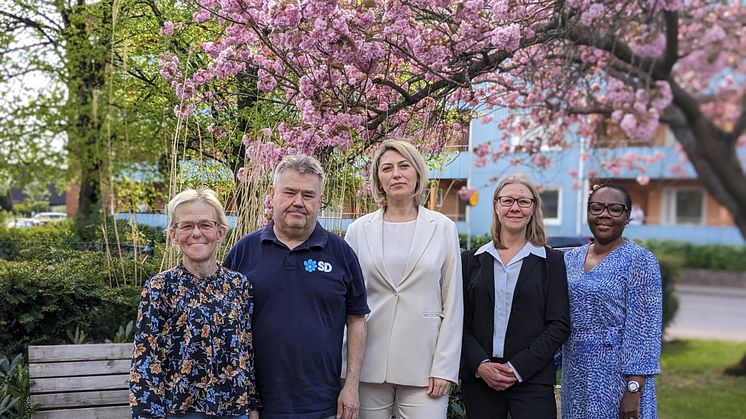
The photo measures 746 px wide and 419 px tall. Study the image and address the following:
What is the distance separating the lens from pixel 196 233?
6.86 feet

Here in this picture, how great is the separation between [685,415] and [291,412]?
4.52m

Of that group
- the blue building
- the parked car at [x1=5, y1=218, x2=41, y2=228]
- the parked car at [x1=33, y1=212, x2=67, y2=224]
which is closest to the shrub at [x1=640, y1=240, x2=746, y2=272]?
the blue building

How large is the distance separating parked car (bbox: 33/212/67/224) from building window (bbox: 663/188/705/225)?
9.86 meters

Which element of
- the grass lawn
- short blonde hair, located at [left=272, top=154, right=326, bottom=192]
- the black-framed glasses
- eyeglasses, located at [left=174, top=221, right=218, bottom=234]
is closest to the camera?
eyeglasses, located at [left=174, top=221, right=218, bottom=234]

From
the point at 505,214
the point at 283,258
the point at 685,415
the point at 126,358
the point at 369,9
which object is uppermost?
the point at 369,9

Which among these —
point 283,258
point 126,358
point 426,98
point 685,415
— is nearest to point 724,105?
point 283,258

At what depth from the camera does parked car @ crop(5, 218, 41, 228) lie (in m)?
9.64

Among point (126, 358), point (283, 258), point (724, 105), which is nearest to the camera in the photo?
point (724, 105)

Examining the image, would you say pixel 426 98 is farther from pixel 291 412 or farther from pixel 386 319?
pixel 291 412

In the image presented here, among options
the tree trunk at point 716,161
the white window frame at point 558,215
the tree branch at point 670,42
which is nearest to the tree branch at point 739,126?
the tree trunk at point 716,161

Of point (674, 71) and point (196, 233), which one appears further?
point (196, 233)

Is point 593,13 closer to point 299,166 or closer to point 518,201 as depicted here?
point 518,201

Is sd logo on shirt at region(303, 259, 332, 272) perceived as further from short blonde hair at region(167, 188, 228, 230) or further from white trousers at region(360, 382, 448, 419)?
white trousers at region(360, 382, 448, 419)

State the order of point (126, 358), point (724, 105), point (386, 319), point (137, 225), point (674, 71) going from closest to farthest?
point (724, 105) < point (674, 71) < point (386, 319) < point (126, 358) < point (137, 225)
